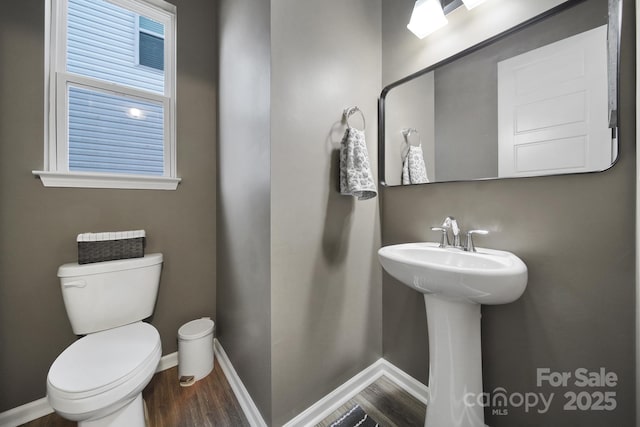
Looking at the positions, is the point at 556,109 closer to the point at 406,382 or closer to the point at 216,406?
the point at 406,382

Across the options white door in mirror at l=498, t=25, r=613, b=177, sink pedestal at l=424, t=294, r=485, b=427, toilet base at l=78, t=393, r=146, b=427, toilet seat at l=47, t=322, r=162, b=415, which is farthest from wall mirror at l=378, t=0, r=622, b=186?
toilet base at l=78, t=393, r=146, b=427

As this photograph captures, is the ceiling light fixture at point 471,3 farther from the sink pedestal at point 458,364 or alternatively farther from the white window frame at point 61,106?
the white window frame at point 61,106

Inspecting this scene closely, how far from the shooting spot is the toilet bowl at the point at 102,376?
803 mm

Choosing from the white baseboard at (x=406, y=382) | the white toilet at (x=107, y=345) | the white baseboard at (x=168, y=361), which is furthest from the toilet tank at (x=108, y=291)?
the white baseboard at (x=406, y=382)

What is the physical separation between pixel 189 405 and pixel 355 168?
Result: 149 centimetres

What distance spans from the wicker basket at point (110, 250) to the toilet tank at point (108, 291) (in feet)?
0.11

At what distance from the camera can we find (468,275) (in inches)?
27.9

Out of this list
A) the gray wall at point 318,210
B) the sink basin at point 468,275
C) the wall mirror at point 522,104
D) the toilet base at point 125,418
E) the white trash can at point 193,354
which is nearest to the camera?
the sink basin at point 468,275

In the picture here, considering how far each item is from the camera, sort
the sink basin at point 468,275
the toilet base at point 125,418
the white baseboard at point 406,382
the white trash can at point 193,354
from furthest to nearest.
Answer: the white trash can at point 193,354, the white baseboard at point 406,382, the toilet base at point 125,418, the sink basin at point 468,275

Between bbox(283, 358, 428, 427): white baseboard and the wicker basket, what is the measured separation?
3.89ft

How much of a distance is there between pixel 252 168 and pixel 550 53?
1.29 m

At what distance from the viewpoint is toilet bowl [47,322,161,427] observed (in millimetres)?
803

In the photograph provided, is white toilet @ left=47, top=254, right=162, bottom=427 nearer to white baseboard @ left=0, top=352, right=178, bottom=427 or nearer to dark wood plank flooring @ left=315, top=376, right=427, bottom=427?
white baseboard @ left=0, top=352, right=178, bottom=427

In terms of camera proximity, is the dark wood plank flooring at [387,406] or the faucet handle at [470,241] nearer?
the faucet handle at [470,241]
